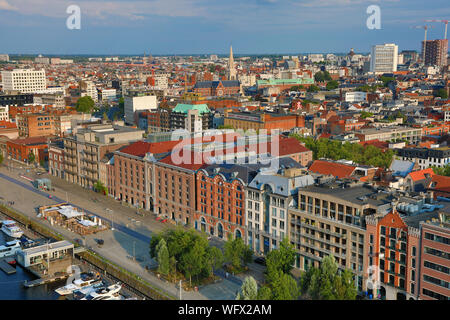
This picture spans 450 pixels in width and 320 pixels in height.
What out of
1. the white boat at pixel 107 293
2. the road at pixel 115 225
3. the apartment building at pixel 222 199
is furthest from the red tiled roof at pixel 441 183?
the white boat at pixel 107 293

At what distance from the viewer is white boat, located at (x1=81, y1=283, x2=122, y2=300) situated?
36.8 m

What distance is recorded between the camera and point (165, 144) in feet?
194

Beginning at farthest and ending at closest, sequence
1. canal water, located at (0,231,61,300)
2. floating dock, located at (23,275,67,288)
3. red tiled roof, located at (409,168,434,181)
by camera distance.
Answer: red tiled roof, located at (409,168,434,181)
floating dock, located at (23,275,67,288)
canal water, located at (0,231,61,300)

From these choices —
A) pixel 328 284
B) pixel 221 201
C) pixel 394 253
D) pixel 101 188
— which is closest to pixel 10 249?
pixel 101 188

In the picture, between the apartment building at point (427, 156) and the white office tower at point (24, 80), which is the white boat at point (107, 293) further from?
the white office tower at point (24, 80)

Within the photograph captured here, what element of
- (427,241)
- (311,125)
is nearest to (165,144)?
(427,241)

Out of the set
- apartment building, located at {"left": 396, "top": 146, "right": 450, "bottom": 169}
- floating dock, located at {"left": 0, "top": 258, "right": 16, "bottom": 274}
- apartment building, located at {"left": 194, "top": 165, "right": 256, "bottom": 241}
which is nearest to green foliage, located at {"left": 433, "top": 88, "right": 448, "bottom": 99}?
apartment building, located at {"left": 396, "top": 146, "right": 450, "bottom": 169}

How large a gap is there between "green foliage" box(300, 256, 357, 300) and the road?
645cm

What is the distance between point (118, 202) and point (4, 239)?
13.8 metres

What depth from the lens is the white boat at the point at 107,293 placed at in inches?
1451

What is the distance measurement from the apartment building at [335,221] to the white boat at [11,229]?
27.3 m

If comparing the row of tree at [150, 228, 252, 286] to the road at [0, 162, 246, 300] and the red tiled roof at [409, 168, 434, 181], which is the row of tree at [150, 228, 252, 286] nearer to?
the road at [0, 162, 246, 300]

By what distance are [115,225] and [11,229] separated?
10.1 m

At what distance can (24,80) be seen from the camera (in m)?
159
